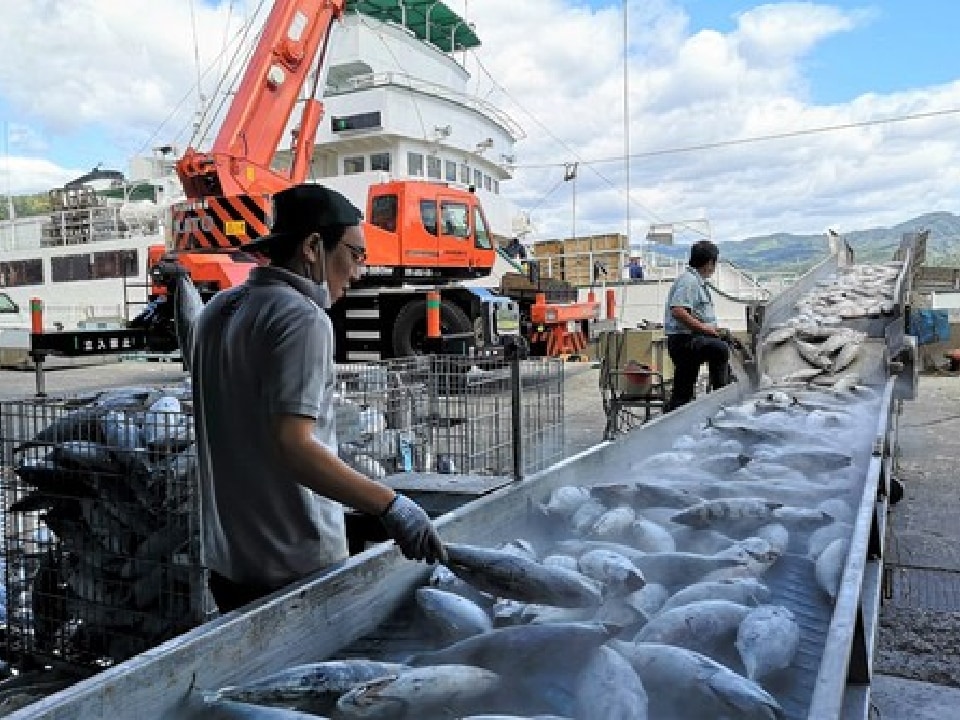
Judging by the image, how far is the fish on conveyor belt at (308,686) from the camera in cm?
155

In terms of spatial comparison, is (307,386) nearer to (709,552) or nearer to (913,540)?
(709,552)

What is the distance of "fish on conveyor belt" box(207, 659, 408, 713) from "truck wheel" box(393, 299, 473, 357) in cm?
1028

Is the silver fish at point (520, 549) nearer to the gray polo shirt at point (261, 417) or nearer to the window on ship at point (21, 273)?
the gray polo shirt at point (261, 417)

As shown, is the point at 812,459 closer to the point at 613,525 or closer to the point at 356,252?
the point at 613,525

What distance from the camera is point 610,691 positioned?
165 cm

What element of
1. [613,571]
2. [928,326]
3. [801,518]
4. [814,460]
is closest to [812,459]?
[814,460]

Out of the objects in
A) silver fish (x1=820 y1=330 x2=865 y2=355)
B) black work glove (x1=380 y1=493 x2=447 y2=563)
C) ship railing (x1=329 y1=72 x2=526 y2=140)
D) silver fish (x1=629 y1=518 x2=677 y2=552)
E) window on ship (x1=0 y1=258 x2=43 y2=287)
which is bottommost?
silver fish (x1=629 y1=518 x2=677 y2=552)

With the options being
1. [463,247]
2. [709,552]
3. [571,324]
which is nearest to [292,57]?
[463,247]

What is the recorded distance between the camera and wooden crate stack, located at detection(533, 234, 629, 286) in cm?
2162

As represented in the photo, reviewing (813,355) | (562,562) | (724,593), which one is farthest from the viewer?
(813,355)

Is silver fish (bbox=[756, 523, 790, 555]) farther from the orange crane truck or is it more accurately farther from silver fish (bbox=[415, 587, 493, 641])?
the orange crane truck

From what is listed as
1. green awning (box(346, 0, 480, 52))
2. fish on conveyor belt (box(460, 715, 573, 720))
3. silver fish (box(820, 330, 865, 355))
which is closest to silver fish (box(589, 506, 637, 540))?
fish on conveyor belt (box(460, 715, 573, 720))

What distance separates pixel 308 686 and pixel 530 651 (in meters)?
0.53

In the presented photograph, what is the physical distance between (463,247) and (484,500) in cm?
1000
